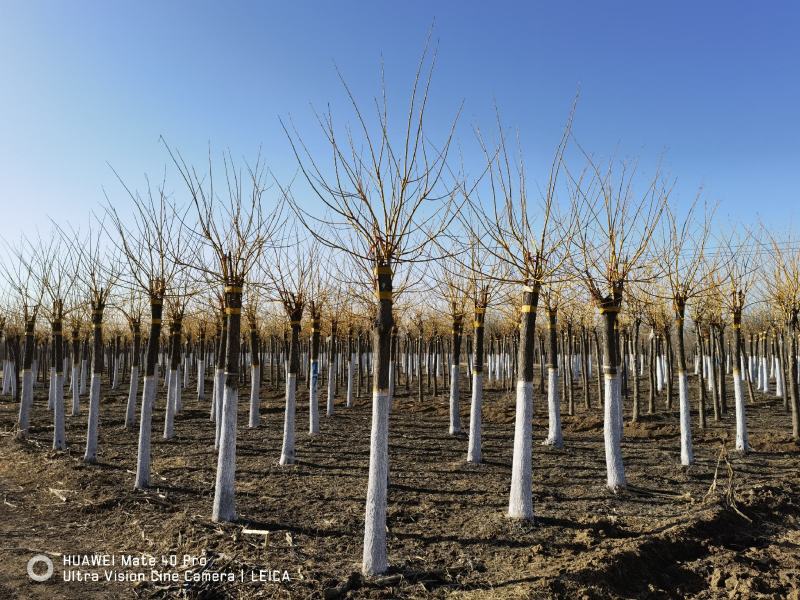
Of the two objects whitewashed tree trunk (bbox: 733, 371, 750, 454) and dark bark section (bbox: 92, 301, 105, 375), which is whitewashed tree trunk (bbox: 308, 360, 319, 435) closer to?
dark bark section (bbox: 92, 301, 105, 375)

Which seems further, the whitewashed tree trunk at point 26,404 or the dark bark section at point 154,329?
the whitewashed tree trunk at point 26,404

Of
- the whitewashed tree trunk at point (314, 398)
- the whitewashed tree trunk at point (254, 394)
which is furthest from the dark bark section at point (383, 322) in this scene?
the whitewashed tree trunk at point (254, 394)

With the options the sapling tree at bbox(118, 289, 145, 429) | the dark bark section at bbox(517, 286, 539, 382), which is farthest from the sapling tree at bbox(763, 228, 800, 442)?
the sapling tree at bbox(118, 289, 145, 429)

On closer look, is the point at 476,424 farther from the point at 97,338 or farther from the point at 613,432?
the point at 97,338

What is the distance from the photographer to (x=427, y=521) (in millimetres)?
6582

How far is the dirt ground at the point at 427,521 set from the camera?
4.72 metres

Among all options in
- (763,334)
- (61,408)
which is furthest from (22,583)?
(763,334)

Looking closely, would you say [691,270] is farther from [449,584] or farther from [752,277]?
[449,584]

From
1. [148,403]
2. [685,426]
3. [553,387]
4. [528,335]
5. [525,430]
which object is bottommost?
[685,426]

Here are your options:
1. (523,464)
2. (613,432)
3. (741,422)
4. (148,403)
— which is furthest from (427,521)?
(741,422)

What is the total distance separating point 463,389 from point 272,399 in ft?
28.0

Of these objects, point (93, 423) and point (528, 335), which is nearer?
point (528, 335)

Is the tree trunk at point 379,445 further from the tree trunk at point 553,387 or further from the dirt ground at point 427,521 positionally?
the tree trunk at point 553,387

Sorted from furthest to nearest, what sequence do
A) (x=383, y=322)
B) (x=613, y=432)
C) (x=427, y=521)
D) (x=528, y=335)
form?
(x=613, y=432), (x=528, y=335), (x=427, y=521), (x=383, y=322)
